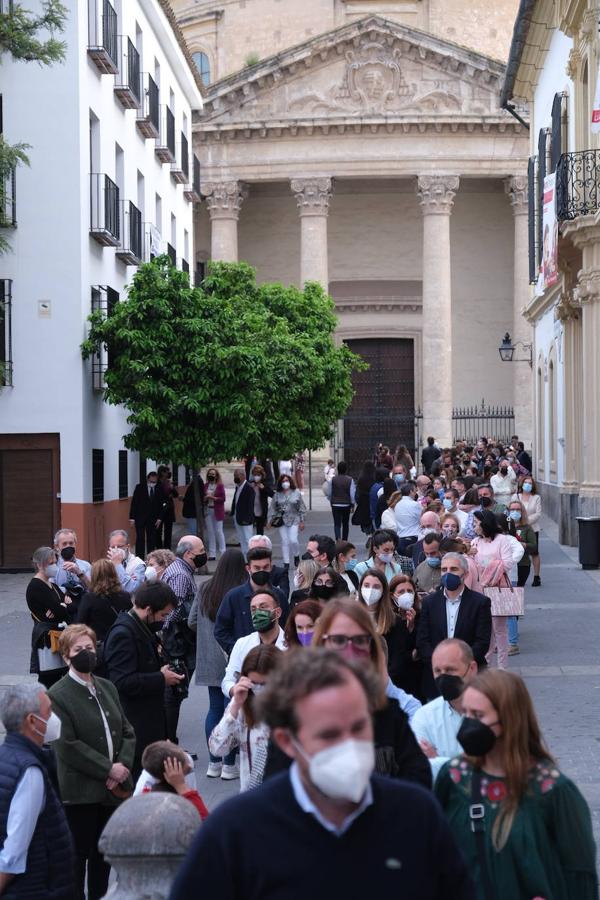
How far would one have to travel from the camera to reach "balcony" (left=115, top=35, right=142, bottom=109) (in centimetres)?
2716

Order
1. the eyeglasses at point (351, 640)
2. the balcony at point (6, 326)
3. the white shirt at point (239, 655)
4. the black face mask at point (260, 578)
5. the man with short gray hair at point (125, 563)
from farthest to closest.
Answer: the balcony at point (6, 326), the man with short gray hair at point (125, 563), the black face mask at point (260, 578), the white shirt at point (239, 655), the eyeglasses at point (351, 640)

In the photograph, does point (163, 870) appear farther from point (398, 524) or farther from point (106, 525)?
point (106, 525)

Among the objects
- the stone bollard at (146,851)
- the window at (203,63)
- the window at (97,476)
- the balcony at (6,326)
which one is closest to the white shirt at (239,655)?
the stone bollard at (146,851)

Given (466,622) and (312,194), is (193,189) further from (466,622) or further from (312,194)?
(466,622)

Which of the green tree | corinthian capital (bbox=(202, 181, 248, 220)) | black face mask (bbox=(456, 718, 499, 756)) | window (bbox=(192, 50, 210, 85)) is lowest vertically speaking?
black face mask (bbox=(456, 718, 499, 756))

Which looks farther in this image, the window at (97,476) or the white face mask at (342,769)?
the window at (97,476)

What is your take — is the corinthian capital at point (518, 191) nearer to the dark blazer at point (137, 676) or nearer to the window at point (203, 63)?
the window at point (203, 63)

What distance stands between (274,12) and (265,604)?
53.2 m

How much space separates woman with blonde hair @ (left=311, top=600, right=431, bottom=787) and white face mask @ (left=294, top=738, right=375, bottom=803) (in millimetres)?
2062

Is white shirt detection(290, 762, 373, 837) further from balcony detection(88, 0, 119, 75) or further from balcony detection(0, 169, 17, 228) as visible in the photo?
balcony detection(88, 0, 119, 75)

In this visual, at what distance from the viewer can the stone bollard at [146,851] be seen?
396cm

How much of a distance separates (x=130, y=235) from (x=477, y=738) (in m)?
24.7

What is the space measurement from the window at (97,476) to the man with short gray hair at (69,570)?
503 inches

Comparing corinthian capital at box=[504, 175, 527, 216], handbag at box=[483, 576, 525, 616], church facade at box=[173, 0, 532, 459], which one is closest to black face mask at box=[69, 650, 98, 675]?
handbag at box=[483, 576, 525, 616]
